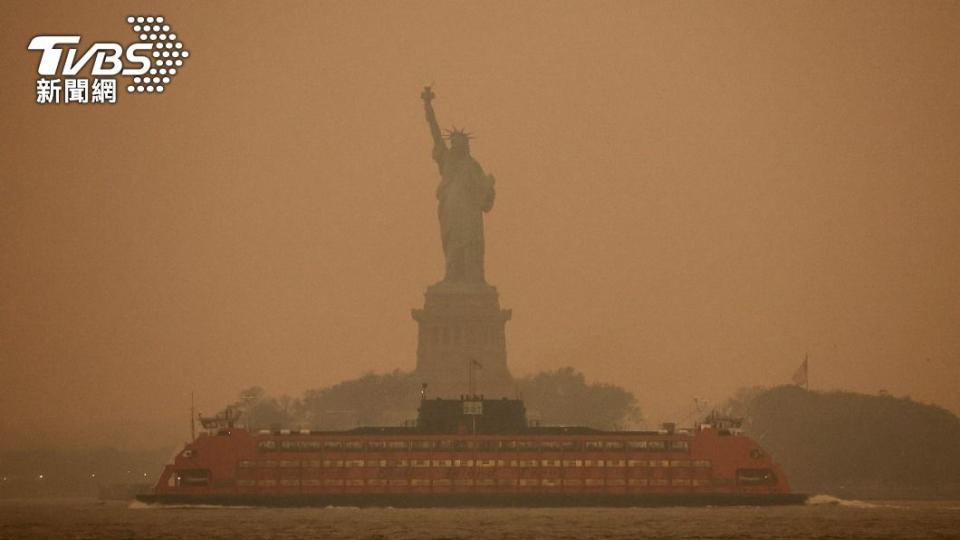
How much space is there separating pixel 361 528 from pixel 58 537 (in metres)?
18.9

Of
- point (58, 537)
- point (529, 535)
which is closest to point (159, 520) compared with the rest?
point (58, 537)

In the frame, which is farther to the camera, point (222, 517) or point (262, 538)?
point (222, 517)

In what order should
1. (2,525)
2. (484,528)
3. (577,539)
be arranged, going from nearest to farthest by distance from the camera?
(577,539) → (484,528) → (2,525)

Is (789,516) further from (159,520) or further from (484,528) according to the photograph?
(159,520)

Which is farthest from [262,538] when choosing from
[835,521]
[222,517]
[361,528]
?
[835,521]

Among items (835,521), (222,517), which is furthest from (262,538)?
(835,521)

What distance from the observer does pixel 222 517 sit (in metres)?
194

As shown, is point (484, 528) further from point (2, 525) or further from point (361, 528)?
point (2, 525)

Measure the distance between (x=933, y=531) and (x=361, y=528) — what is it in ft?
116

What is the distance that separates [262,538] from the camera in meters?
170

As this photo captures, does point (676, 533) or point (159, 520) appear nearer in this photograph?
point (676, 533)

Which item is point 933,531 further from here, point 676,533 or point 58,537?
point 58,537

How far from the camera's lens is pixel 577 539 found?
555 feet

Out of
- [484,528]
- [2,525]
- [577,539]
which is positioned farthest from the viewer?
[2,525]
